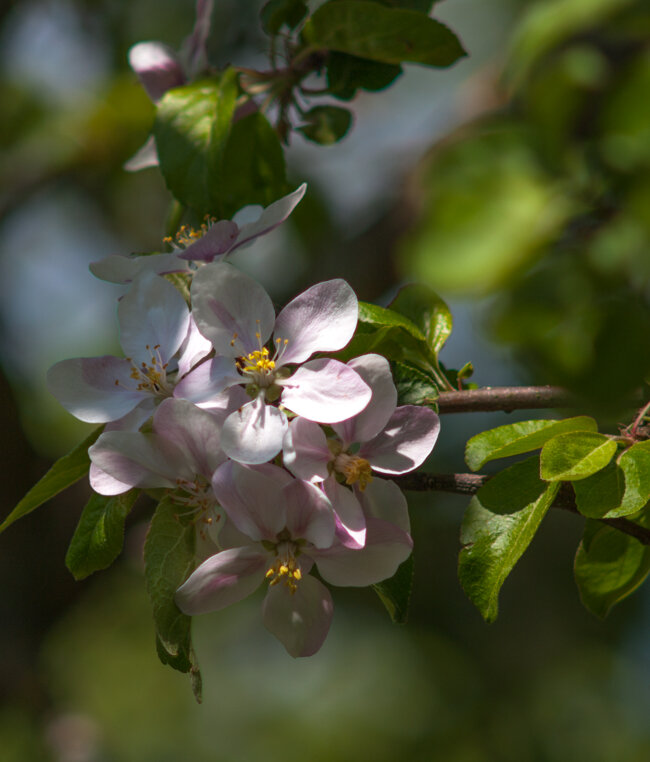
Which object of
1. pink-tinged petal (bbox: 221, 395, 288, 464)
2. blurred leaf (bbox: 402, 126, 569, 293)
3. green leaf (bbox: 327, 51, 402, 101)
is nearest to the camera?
blurred leaf (bbox: 402, 126, 569, 293)

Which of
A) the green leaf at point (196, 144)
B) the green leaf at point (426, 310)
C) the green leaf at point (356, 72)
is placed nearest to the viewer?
the green leaf at point (426, 310)

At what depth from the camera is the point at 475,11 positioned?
368 cm

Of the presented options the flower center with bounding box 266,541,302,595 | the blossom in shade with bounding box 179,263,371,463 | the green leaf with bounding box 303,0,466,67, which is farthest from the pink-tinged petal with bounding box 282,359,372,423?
the green leaf with bounding box 303,0,466,67

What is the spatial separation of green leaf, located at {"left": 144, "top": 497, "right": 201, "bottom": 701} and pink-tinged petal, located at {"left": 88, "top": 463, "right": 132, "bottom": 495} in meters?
0.04

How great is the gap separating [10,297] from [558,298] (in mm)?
3247

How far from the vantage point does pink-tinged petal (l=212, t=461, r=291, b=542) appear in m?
0.56

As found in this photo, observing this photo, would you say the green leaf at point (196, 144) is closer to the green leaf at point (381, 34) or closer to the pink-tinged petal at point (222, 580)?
the green leaf at point (381, 34)

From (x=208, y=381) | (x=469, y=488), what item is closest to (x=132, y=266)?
(x=208, y=381)

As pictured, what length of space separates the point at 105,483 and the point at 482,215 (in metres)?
0.36

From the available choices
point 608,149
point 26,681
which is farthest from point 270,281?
point 608,149

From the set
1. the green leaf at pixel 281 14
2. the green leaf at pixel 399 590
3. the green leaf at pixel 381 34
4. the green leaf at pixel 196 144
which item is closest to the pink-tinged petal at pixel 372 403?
the green leaf at pixel 399 590

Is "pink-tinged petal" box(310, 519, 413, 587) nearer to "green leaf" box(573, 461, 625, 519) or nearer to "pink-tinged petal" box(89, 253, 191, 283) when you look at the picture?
"green leaf" box(573, 461, 625, 519)

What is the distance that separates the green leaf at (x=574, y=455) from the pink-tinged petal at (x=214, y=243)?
1.09 ft

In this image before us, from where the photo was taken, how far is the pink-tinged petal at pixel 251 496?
0.56m
